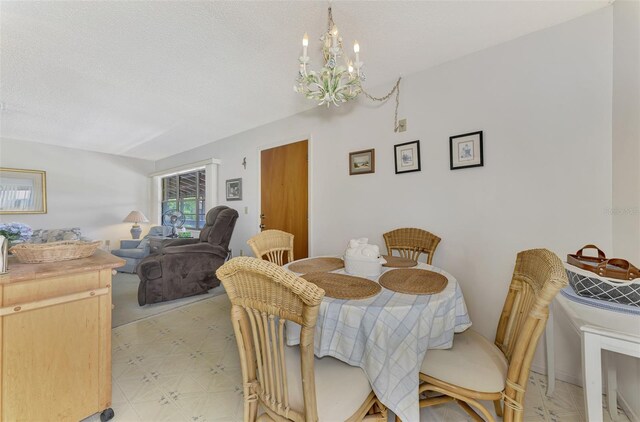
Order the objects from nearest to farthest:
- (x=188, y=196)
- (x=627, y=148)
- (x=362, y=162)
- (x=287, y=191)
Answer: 1. (x=627, y=148)
2. (x=362, y=162)
3. (x=287, y=191)
4. (x=188, y=196)

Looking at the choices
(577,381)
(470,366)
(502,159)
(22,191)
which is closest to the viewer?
(470,366)

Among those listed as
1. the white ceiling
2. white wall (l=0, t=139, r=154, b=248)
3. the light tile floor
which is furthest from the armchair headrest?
white wall (l=0, t=139, r=154, b=248)

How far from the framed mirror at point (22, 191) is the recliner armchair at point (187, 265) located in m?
3.33

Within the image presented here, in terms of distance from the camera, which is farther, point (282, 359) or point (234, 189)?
point (234, 189)

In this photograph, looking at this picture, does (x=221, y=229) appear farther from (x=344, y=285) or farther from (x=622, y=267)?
(x=622, y=267)

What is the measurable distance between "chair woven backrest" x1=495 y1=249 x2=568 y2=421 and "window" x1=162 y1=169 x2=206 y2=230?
5.01 metres

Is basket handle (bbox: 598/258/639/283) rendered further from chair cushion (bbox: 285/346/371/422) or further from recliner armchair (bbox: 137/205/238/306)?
recliner armchair (bbox: 137/205/238/306)

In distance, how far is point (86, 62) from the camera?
206 cm

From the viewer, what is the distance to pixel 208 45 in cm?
185

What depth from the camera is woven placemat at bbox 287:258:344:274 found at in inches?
59.6

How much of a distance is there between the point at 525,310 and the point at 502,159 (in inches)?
49.5

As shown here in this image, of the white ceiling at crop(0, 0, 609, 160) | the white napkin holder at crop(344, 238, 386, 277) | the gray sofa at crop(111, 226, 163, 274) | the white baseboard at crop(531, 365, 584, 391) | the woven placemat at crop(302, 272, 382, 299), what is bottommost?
the white baseboard at crop(531, 365, 584, 391)

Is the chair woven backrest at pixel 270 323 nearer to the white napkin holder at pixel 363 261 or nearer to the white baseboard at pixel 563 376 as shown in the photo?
the white napkin holder at pixel 363 261

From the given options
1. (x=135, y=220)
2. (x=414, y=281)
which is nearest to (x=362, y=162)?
(x=414, y=281)
